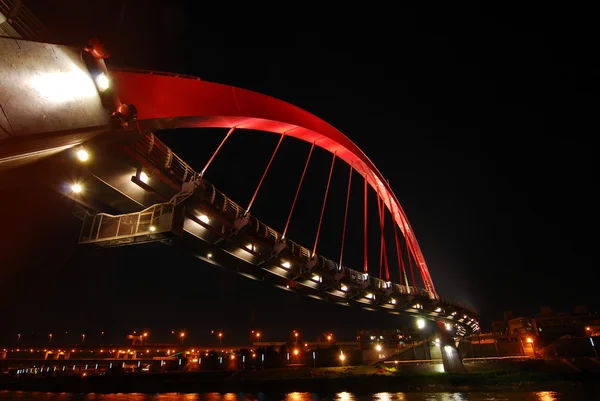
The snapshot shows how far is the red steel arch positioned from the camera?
965 centimetres

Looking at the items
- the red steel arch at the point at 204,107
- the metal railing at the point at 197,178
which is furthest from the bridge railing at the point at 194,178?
the red steel arch at the point at 204,107

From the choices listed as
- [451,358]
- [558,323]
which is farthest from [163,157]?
[558,323]

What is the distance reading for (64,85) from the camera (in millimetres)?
7281

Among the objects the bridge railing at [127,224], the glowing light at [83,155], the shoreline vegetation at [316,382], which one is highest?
the glowing light at [83,155]

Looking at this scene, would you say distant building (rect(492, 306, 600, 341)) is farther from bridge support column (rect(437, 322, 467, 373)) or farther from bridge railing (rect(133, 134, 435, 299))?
bridge railing (rect(133, 134, 435, 299))

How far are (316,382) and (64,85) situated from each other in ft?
100.0

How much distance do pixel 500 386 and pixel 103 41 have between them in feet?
111

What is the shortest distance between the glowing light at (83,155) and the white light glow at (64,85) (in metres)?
2.19

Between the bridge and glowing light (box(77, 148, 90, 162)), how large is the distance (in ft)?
0.16

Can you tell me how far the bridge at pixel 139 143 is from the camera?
679cm

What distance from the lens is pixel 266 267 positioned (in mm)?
20453

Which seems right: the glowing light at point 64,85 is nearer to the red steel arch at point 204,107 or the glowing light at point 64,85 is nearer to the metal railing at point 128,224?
the red steel arch at point 204,107

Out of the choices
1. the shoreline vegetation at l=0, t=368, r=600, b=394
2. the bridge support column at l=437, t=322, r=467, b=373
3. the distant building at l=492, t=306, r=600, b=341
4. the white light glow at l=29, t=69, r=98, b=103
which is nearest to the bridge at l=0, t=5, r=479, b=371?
the white light glow at l=29, t=69, r=98, b=103

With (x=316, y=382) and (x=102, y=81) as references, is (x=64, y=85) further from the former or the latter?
(x=316, y=382)
